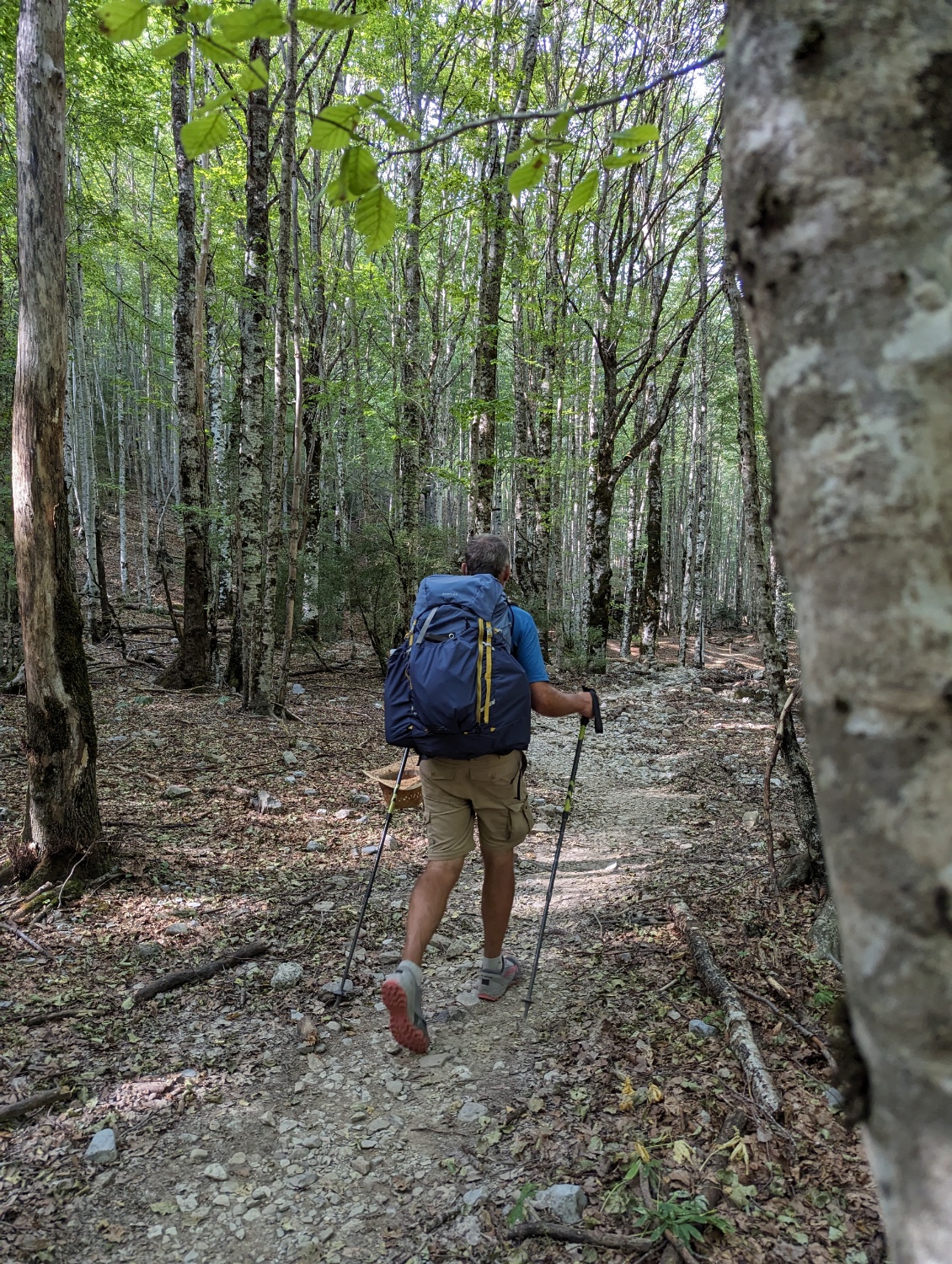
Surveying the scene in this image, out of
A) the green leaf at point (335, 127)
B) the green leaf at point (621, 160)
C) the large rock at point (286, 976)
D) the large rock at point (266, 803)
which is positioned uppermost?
the green leaf at point (335, 127)

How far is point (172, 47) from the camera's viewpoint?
1.29 m

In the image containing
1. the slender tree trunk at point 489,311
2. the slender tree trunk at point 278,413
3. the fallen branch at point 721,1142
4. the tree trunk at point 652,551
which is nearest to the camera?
the fallen branch at point 721,1142

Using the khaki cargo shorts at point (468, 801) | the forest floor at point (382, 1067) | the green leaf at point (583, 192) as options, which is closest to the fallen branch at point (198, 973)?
the forest floor at point (382, 1067)

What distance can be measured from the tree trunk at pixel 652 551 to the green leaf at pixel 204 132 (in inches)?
605

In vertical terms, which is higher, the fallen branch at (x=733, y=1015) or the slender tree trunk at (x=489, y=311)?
the slender tree trunk at (x=489, y=311)

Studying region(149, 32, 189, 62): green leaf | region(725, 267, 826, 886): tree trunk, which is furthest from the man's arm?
region(149, 32, 189, 62): green leaf

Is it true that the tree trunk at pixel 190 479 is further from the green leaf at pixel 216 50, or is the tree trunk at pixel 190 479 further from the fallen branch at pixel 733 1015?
the green leaf at pixel 216 50

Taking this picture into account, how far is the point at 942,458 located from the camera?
2.23ft

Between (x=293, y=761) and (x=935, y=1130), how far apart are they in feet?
23.4

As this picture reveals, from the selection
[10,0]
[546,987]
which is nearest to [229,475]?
[10,0]

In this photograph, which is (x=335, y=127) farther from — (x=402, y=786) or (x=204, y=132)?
(x=402, y=786)

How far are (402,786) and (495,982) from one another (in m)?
2.74

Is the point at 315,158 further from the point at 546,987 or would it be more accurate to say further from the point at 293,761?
the point at 546,987

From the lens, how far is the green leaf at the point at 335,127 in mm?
1418
